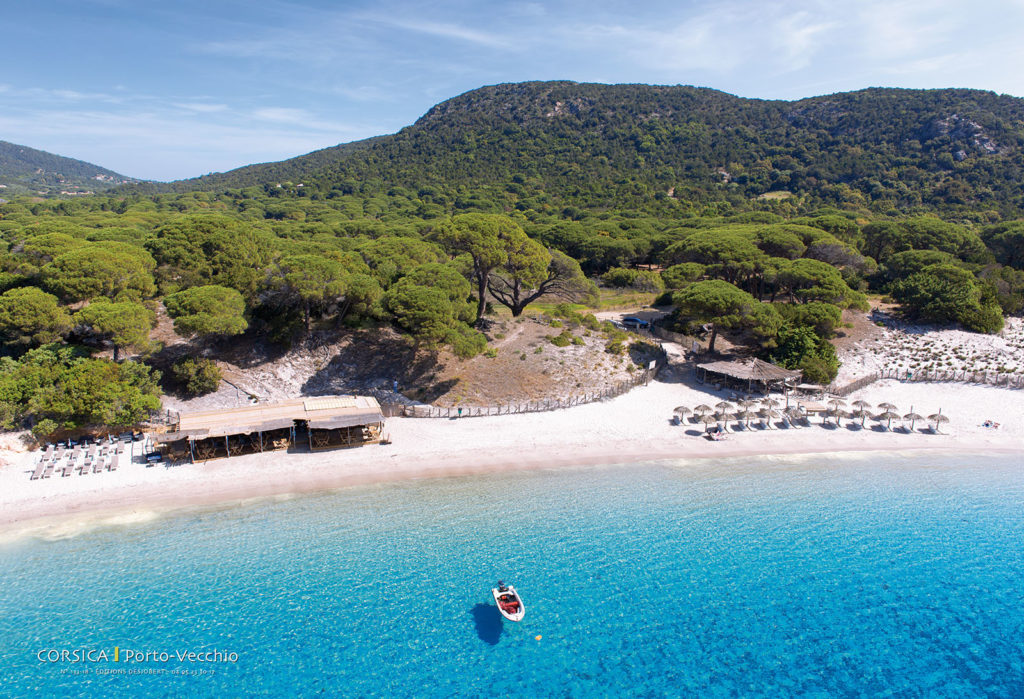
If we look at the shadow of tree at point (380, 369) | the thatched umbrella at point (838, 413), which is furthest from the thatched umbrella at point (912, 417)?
the shadow of tree at point (380, 369)

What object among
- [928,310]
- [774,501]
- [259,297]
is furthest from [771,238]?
[259,297]

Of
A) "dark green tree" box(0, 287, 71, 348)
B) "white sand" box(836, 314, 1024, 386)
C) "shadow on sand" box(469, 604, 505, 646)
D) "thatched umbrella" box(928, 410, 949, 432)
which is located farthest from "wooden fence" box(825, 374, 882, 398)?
"dark green tree" box(0, 287, 71, 348)

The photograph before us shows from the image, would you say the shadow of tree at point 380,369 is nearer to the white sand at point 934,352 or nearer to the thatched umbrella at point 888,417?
the thatched umbrella at point 888,417

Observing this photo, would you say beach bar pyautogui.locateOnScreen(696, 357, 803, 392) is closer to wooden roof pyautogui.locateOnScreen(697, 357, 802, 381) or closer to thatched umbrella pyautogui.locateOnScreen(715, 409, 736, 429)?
wooden roof pyautogui.locateOnScreen(697, 357, 802, 381)

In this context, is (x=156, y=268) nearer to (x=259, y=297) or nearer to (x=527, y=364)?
(x=259, y=297)

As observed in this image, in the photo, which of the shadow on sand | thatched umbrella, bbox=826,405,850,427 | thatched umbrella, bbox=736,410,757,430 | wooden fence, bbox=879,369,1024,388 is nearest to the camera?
the shadow on sand

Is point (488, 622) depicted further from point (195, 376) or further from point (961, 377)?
point (961, 377)
